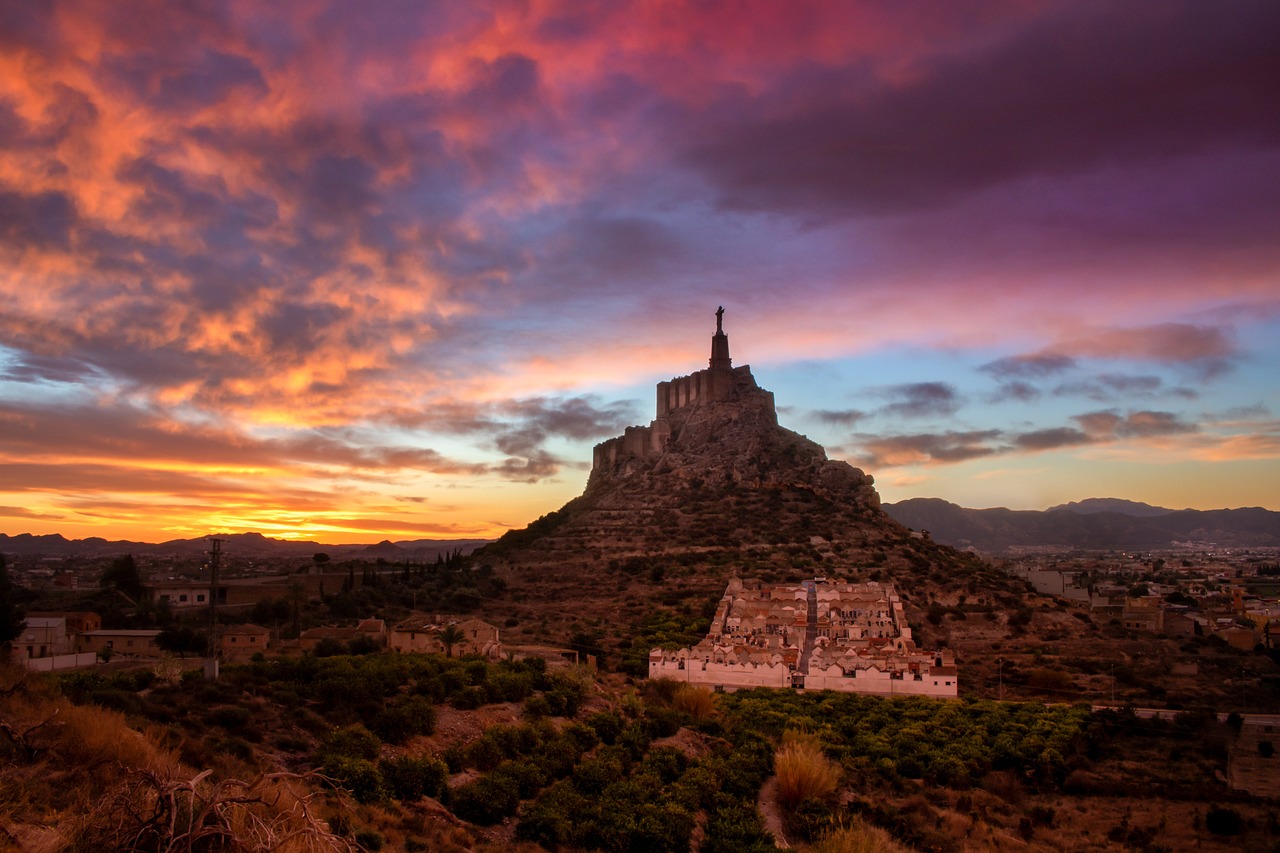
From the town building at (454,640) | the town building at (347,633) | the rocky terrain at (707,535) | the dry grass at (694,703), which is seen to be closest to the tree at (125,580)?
the town building at (347,633)

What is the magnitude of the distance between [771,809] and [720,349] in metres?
73.4

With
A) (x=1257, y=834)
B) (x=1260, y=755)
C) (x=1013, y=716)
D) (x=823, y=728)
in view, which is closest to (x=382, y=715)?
(x=823, y=728)

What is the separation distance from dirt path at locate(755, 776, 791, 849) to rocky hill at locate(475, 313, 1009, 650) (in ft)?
80.9

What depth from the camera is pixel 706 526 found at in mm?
67562

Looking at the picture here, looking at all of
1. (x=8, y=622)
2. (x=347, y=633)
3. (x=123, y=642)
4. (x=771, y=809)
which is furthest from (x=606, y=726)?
(x=123, y=642)

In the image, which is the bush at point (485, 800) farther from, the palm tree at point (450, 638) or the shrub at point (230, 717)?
the palm tree at point (450, 638)

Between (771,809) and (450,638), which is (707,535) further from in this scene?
(771,809)

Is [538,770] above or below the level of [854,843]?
above

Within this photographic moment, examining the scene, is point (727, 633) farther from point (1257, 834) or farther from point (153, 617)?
point (153, 617)

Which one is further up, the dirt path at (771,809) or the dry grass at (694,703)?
the dry grass at (694,703)

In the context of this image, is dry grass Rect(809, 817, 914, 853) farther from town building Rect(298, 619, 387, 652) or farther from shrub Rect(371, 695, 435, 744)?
town building Rect(298, 619, 387, 652)

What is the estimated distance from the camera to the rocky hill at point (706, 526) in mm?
54531

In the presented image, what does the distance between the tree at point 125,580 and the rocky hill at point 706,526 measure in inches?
892

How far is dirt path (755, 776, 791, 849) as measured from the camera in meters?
16.4
